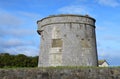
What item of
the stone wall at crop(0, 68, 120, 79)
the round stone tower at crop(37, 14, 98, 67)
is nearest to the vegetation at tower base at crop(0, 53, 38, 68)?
the round stone tower at crop(37, 14, 98, 67)

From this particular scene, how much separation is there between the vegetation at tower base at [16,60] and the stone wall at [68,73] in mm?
16721

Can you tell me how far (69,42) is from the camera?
58.3 feet

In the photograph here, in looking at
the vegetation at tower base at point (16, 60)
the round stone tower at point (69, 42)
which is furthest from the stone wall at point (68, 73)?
the vegetation at tower base at point (16, 60)

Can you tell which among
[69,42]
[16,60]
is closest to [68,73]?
[69,42]

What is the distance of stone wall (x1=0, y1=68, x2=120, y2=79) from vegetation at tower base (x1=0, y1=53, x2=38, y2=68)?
16721 millimetres

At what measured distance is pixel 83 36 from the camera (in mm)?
18062

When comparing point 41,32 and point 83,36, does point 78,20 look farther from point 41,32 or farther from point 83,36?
point 41,32

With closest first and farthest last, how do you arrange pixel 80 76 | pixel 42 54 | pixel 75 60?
pixel 80 76 → pixel 75 60 → pixel 42 54

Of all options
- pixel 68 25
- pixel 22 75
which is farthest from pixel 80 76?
pixel 68 25

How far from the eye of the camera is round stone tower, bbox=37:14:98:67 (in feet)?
57.8

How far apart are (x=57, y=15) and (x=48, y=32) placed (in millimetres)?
1443

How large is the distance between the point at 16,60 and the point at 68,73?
18.3 m

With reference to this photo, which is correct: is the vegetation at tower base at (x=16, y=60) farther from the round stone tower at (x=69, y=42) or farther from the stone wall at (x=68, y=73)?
the stone wall at (x=68, y=73)

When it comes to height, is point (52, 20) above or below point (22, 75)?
above
